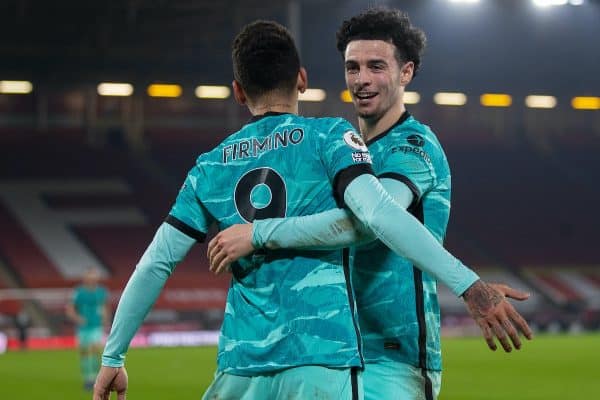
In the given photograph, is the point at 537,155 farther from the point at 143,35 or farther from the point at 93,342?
the point at 93,342

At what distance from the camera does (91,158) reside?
34688 millimetres

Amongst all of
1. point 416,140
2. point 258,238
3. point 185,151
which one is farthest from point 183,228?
point 185,151

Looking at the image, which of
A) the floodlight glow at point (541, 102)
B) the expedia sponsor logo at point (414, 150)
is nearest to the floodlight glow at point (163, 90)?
the floodlight glow at point (541, 102)

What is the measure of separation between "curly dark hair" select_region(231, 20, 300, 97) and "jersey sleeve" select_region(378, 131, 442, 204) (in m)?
0.56

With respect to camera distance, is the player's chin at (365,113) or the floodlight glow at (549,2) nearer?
the player's chin at (365,113)

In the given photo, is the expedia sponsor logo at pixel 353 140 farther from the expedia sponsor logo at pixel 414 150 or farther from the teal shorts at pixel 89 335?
the teal shorts at pixel 89 335

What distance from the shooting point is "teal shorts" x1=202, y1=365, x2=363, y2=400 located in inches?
125

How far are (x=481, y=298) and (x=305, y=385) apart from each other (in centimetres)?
56

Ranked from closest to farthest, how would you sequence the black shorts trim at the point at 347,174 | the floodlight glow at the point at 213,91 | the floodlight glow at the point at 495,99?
the black shorts trim at the point at 347,174, the floodlight glow at the point at 213,91, the floodlight glow at the point at 495,99

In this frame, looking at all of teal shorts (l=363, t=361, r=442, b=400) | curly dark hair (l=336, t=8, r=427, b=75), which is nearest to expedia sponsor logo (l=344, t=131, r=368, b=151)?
curly dark hair (l=336, t=8, r=427, b=75)

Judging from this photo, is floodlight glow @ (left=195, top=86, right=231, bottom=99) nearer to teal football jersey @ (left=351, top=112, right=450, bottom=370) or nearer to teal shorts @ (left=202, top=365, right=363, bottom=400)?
teal football jersey @ (left=351, top=112, right=450, bottom=370)

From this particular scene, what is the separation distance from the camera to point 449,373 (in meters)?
17.5

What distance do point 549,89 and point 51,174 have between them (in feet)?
50.1

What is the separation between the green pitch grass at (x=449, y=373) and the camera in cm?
1428
